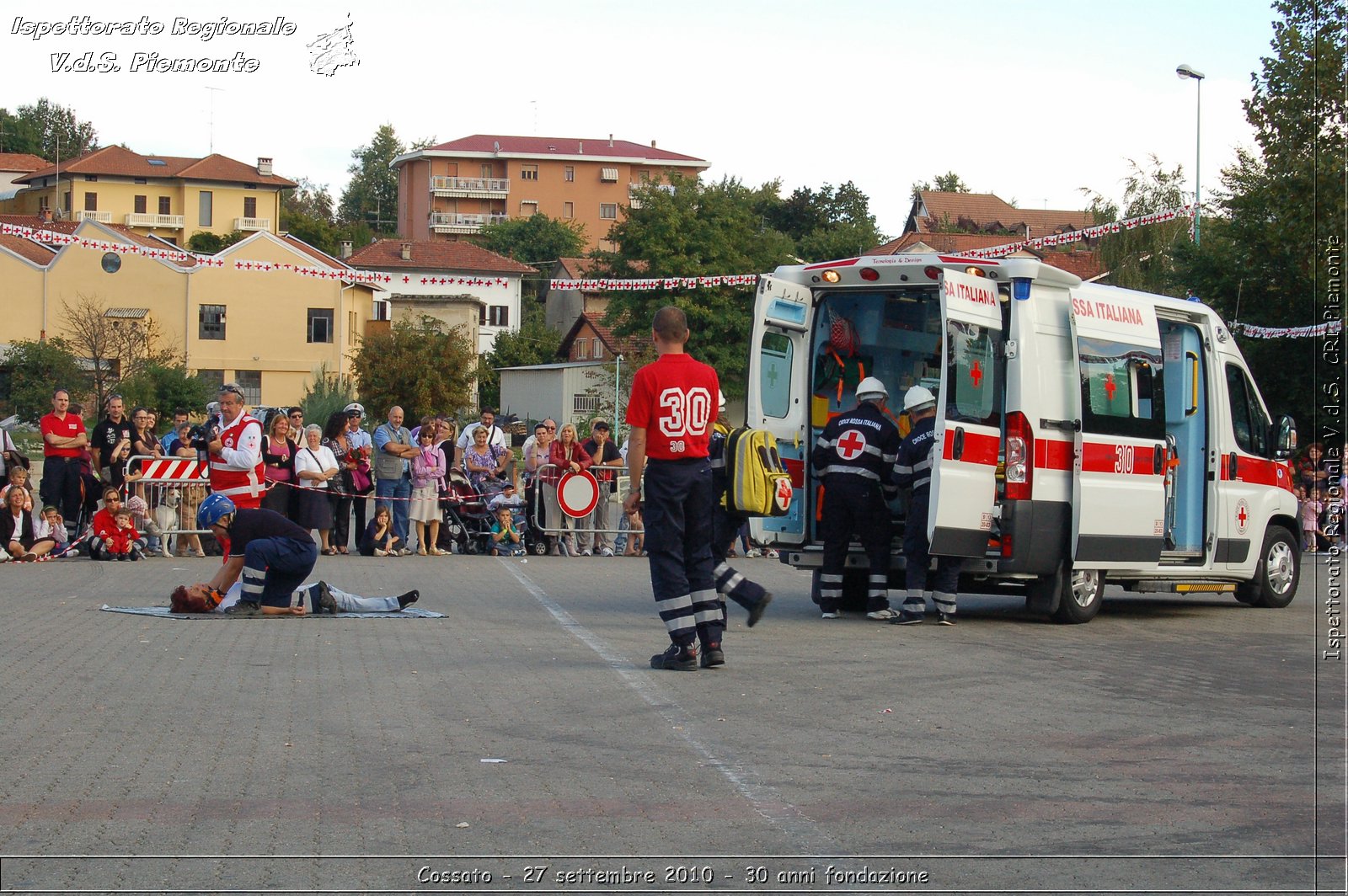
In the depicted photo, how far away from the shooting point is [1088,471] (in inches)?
482

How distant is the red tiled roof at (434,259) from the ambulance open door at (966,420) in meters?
79.0

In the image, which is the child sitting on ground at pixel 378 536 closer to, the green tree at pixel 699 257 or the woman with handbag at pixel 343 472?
the woman with handbag at pixel 343 472

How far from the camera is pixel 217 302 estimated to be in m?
67.6

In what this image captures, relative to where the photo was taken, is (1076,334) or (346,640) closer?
(346,640)

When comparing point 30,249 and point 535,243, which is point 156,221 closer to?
point 535,243

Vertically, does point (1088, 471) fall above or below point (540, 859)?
above

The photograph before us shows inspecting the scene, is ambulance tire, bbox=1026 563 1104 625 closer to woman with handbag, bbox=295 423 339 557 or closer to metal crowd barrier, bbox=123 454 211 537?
woman with handbag, bbox=295 423 339 557

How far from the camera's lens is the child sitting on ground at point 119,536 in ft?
58.6

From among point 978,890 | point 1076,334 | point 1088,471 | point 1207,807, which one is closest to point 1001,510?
point 1088,471

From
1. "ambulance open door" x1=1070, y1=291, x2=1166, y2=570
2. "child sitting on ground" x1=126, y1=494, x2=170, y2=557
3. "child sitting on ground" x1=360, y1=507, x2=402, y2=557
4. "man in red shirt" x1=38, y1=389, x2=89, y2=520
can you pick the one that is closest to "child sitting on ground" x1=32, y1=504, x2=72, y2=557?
"man in red shirt" x1=38, y1=389, x2=89, y2=520

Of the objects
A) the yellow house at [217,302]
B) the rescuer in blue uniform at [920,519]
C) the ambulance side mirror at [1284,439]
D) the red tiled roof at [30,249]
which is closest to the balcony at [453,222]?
the yellow house at [217,302]

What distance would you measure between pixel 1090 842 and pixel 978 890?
0.83m

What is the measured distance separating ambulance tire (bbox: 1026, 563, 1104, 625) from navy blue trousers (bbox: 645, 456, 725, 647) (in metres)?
4.26

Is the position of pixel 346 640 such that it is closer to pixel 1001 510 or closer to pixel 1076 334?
pixel 1001 510
